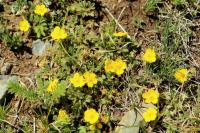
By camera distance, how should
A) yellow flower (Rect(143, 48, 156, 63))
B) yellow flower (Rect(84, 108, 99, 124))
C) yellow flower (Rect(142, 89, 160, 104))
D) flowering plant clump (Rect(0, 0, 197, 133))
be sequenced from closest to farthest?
yellow flower (Rect(84, 108, 99, 124)), flowering plant clump (Rect(0, 0, 197, 133)), yellow flower (Rect(142, 89, 160, 104)), yellow flower (Rect(143, 48, 156, 63))

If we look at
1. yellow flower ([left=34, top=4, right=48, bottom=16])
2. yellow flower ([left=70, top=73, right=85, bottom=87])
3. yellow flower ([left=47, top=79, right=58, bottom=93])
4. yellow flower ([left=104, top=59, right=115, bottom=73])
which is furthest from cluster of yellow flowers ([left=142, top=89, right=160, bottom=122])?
yellow flower ([left=34, top=4, right=48, bottom=16])

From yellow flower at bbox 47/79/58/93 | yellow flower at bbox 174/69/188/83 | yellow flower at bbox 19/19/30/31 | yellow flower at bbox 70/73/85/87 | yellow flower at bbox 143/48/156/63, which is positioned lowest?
yellow flower at bbox 47/79/58/93

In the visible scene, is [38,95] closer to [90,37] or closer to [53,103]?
[53,103]

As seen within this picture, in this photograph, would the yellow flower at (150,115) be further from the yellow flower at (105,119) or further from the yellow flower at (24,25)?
the yellow flower at (24,25)

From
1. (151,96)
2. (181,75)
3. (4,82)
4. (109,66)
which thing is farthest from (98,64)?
(4,82)

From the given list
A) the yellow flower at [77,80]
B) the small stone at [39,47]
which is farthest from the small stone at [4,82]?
the yellow flower at [77,80]

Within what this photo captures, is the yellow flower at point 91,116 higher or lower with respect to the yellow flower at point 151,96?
lower

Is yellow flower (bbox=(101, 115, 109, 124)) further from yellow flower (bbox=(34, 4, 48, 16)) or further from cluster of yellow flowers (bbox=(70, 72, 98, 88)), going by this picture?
yellow flower (bbox=(34, 4, 48, 16))

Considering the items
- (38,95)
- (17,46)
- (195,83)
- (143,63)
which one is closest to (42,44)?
(17,46)
